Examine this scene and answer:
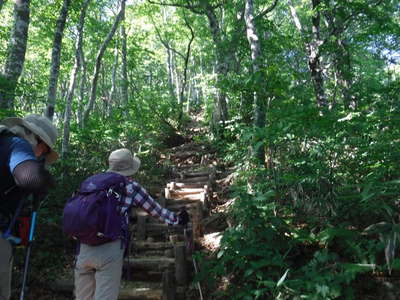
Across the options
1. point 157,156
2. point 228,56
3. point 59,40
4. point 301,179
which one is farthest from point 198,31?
point 301,179

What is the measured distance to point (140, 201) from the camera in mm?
3781

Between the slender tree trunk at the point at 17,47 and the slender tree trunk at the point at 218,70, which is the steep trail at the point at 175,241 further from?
the slender tree trunk at the point at 17,47

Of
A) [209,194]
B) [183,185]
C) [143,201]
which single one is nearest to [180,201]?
[209,194]

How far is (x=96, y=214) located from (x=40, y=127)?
3.35 ft

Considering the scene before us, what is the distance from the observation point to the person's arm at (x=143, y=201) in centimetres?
369

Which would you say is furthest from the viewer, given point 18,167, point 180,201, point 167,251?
point 180,201

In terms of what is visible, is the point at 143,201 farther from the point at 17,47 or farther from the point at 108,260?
the point at 17,47

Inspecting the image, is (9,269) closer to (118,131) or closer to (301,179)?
(301,179)

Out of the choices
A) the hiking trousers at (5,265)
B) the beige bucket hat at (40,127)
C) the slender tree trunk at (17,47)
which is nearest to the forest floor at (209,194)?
the hiking trousers at (5,265)

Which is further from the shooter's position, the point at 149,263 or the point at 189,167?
the point at 189,167

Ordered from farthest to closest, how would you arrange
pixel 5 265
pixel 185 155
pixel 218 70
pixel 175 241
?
pixel 218 70
pixel 185 155
pixel 175 241
pixel 5 265

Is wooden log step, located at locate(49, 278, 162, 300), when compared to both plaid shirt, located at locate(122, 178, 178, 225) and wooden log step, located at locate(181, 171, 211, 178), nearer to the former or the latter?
plaid shirt, located at locate(122, 178, 178, 225)

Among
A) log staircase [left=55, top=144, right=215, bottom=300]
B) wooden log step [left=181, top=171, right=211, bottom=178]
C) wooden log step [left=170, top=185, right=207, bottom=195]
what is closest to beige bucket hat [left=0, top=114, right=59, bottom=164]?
log staircase [left=55, top=144, right=215, bottom=300]

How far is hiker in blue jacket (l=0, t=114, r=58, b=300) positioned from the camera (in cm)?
219
